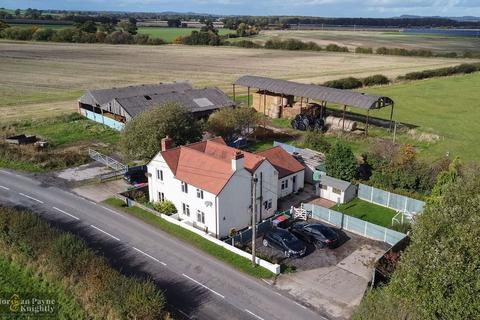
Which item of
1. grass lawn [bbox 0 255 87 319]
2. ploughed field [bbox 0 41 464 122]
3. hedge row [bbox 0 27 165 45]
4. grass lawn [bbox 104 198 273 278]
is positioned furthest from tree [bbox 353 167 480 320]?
hedge row [bbox 0 27 165 45]

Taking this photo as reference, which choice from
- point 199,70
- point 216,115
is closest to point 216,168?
point 216,115

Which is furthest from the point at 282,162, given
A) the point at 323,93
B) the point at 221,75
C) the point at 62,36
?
the point at 62,36

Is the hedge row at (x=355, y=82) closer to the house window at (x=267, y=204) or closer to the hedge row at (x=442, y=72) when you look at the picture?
the hedge row at (x=442, y=72)

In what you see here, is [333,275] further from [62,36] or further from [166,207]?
[62,36]

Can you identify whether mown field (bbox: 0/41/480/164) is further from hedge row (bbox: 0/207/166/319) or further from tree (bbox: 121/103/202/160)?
hedge row (bbox: 0/207/166/319)

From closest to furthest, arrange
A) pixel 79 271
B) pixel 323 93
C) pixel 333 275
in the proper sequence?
pixel 79 271 → pixel 333 275 → pixel 323 93

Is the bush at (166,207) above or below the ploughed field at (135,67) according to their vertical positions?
below

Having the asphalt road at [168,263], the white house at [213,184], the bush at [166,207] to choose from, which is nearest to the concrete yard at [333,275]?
the asphalt road at [168,263]
